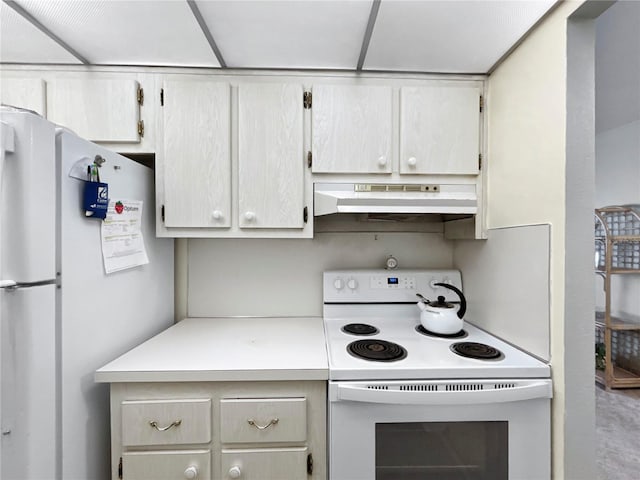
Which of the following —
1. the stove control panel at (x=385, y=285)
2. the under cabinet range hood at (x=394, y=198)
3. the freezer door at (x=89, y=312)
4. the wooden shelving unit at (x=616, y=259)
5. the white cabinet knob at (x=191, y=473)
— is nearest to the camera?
the freezer door at (x=89, y=312)

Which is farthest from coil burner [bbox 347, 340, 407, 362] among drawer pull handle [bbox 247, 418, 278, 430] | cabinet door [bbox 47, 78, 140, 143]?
cabinet door [bbox 47, 78, 140, 143]

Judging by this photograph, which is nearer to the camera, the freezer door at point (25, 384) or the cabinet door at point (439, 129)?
the freezer door at point (25, 384)

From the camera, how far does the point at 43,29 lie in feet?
3.73

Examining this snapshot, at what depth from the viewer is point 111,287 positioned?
1.12m

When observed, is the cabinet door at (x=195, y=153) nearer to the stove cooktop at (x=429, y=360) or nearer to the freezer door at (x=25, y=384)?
the freezer door at (x=25, y=384)

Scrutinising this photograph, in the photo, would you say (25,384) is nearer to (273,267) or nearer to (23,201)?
(23,201)

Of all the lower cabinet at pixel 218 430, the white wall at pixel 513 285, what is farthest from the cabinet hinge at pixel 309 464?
the white wall at pixel 513 285

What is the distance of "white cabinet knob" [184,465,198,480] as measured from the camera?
3.30ft

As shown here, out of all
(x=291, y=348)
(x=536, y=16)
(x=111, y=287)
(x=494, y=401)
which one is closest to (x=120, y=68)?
(x=111, y=287)

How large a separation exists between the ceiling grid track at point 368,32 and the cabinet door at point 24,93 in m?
1.47

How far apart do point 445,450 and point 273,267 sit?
3.88ft

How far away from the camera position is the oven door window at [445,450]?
3.37 ft

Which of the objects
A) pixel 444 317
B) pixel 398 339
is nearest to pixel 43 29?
pixel 398 339

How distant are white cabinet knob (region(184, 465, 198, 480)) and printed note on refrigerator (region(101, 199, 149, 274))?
78cm
